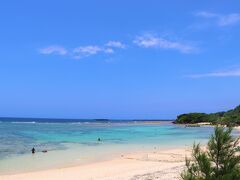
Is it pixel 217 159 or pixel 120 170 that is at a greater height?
pixel 217 159

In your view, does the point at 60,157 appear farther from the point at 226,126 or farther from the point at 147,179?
the point at 226,126

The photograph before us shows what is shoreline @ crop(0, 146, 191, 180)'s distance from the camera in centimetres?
2058

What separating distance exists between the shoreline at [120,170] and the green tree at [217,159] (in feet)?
26.2

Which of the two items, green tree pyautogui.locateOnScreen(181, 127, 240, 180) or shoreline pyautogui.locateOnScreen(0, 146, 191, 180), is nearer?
green tree pyautogui.locateOnScreen(181, 127, 240, 180)

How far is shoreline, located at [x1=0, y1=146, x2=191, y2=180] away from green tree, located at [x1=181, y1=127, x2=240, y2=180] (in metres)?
7.98

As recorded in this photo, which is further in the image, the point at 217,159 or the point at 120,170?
the point at 120,170

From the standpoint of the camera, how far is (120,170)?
77.8ft

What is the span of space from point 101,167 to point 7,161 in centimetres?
740

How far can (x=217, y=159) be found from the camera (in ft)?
33.2

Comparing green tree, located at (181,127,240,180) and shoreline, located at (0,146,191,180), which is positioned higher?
green tree, located at (181,127,240,180)

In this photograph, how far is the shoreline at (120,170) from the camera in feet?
67.5

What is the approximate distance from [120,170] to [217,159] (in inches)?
554

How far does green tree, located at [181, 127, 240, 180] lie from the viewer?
9.91 m

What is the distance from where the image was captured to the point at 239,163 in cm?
1009
